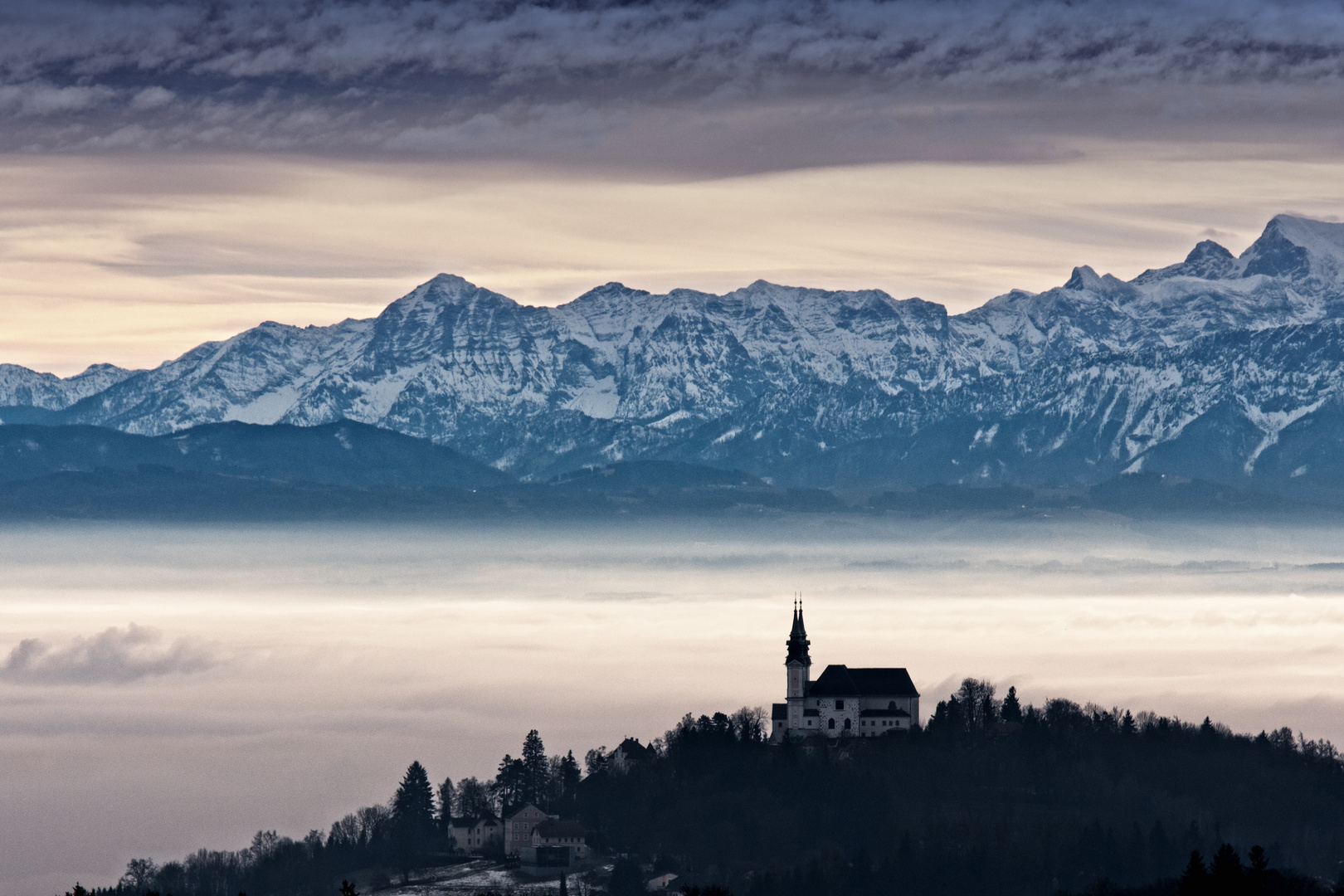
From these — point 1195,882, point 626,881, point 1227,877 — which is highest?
point 1227,877

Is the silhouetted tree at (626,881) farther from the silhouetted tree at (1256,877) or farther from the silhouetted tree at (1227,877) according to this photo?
the silhouetted tree at (1227,877)

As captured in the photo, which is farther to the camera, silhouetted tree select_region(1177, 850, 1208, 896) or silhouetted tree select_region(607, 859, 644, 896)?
silhouetted tree select_region(607, 859, 644, 896)

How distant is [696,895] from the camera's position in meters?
108

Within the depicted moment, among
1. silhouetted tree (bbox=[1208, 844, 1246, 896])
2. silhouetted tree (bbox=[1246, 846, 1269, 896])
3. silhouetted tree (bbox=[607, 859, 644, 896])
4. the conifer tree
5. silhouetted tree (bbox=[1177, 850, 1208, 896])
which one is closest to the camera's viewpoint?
silhouetted tree (bbox=[1208, 844, 1246, 896])

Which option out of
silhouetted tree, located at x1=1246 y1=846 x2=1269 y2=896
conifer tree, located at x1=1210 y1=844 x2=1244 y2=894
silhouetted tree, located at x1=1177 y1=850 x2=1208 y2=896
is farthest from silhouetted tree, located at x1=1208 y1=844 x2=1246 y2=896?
silhouetted tree, located at x1=1177 y1=850 x2=1208 y2=896

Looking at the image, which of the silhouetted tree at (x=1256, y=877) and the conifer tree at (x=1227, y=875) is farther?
the silhouetted tree at (x=1256, y=877)

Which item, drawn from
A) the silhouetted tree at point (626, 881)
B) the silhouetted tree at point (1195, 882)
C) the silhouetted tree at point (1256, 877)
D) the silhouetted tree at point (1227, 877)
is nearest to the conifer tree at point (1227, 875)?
the silhouetted tree at point (1227, 877)

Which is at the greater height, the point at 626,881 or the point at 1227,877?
the point at 1227,877

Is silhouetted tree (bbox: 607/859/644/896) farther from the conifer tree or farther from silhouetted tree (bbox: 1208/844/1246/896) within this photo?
the conifer tree

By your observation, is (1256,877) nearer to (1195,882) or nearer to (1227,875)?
(1195,882)

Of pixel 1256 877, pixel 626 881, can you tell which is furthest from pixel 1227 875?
pixel 626 881

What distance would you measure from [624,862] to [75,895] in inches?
3659

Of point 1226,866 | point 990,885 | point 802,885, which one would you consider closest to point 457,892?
point 802,885

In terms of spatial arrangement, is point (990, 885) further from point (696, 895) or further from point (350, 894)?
point (350, 894)
